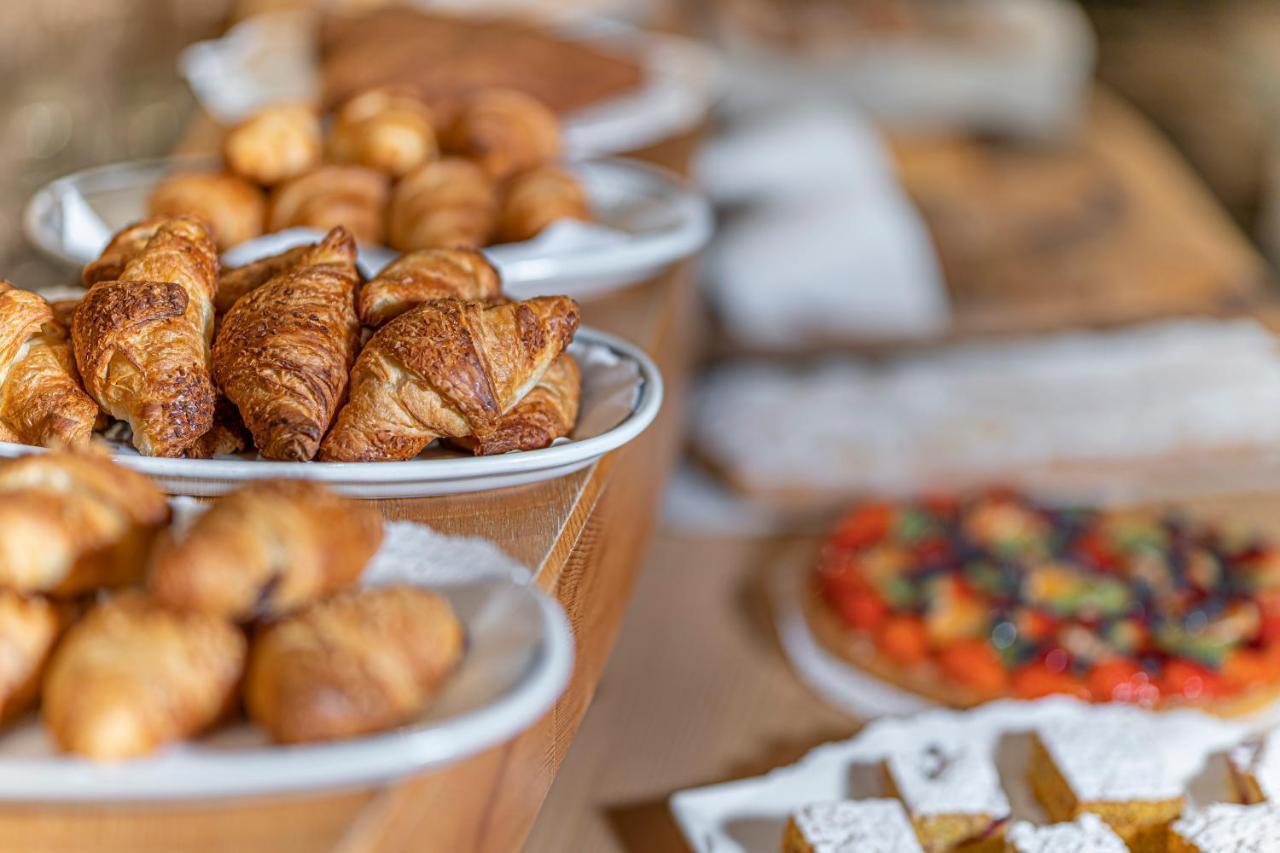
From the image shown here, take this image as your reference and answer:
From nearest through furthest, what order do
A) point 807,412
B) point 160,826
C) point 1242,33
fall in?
point 160,826
point 807,412
point 1242,33

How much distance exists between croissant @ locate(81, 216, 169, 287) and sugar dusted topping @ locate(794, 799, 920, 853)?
1.57 feet

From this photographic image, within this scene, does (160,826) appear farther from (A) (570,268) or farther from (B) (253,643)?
(A) (570,268)

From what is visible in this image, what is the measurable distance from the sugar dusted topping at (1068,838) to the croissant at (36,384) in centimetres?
53

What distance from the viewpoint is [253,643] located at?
1.51 ft

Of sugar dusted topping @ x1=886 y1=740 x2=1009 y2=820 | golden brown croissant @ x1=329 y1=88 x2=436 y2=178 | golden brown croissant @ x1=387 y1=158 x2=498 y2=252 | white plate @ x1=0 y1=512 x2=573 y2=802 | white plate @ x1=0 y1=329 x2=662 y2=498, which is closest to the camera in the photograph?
white plate @ x1=0 y1=512 x2=573 y2=802

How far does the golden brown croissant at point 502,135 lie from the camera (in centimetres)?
106

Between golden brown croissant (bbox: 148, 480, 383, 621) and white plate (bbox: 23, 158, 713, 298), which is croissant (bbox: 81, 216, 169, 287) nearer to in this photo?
white plate (bbox: 23, 158, 713, 298)

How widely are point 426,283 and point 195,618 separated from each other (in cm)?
27

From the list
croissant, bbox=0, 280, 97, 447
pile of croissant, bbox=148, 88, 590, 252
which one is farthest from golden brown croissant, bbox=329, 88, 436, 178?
croissant, bbox=0, 280, 97, 447

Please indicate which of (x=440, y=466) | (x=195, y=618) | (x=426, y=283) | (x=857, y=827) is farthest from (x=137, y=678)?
(x=857, y=827)

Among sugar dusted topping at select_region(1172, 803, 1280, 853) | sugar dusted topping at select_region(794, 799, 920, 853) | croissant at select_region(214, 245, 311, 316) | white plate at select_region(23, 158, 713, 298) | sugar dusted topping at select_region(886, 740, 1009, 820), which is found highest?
croissant at select_region(214, 245, 311, 316)

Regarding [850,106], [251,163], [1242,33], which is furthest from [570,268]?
[1242,33]

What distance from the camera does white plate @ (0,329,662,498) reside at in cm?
58

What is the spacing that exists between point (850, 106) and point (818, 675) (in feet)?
5.62
